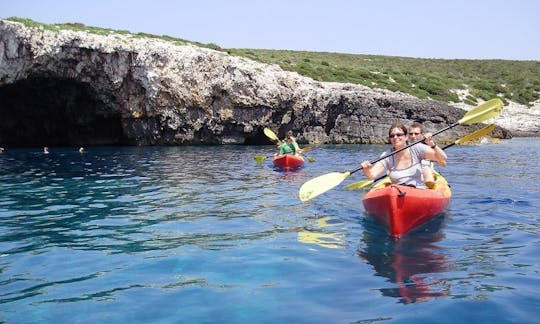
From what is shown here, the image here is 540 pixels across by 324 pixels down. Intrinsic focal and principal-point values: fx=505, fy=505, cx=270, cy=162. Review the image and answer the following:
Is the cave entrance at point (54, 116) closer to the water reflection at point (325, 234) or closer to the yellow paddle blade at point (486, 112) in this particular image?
the water reflection at point (325, 234)

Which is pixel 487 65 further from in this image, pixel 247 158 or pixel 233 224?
pixel 233 224

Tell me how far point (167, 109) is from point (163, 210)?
21.5 meters

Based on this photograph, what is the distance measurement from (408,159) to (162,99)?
76.6 ft

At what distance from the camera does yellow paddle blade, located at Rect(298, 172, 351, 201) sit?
8.45m

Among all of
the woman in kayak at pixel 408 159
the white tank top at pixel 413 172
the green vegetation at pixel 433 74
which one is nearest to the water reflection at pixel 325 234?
the woman in kayak at pixel 408 159

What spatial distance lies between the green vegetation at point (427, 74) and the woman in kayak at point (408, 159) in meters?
23.9

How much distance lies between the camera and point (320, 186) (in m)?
8.59

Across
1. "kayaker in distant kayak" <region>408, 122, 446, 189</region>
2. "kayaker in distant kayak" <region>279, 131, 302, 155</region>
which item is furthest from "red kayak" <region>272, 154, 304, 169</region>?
"kayaker in distant kayak" <region>408, 122, 446, 189</region>

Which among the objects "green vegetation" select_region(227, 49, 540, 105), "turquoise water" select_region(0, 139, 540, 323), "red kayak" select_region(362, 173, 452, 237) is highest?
"green vegetation" select_region(227, 49, 540, 105)

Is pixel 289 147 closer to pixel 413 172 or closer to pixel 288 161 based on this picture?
pixel 288 161

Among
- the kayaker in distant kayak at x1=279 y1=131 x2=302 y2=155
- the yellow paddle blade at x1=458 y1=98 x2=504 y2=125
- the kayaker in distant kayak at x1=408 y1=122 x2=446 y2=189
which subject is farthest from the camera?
the kayaker in distant kayak at x1=279 y1=131 x2=302 y2=155

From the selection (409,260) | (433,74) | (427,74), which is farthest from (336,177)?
(433,74)

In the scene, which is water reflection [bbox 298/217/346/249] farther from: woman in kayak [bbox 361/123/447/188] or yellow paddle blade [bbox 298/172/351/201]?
woman in kayak [bbox 361/123/447/188]

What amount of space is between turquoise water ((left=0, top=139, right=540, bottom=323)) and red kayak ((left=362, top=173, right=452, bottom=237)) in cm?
20
